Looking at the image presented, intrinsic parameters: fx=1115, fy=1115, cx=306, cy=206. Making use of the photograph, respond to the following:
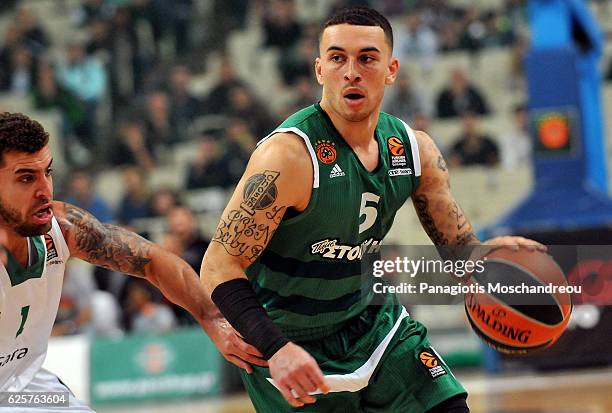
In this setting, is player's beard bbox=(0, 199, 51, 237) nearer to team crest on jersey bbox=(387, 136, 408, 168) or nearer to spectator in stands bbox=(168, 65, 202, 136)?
team crest on jersey bbox=(387, 136, 408, 168)

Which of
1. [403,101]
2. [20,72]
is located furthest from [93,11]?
[403,101]

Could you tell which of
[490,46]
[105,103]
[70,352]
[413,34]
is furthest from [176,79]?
[70,352]

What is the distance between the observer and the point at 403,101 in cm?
1451

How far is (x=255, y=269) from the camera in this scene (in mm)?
4766

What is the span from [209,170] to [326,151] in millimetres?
9619

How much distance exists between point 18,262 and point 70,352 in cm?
712

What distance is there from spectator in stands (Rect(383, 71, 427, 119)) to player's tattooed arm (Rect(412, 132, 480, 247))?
952 centimetres

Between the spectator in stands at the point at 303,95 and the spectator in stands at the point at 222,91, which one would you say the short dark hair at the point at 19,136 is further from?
the spectator in stands at the point at 222,91

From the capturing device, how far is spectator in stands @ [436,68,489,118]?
47.2 ft

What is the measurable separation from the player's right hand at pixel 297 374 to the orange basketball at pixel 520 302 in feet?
3.48

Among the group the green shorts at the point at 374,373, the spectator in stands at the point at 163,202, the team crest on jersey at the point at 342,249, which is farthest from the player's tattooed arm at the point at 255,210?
the spectator in stands at the point at 163,202

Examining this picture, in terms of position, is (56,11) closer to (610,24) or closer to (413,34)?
(413,34)

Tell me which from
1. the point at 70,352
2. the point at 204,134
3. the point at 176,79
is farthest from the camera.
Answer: the point at 176,79

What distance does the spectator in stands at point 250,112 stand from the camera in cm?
1473
